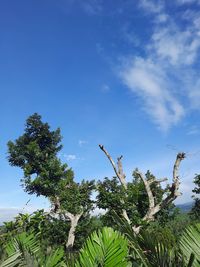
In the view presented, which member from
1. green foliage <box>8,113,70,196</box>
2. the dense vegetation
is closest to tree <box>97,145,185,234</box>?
the dense vegetation

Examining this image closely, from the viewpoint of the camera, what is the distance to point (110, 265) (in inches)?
112

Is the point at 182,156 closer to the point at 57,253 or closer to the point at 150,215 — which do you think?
the point at 150,215

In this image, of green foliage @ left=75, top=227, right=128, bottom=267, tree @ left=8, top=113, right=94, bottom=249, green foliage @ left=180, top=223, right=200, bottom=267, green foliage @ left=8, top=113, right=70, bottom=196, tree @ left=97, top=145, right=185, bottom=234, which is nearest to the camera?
green foliage @ left=75, top=227, right=128, bottom=267

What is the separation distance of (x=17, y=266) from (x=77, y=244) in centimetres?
3212

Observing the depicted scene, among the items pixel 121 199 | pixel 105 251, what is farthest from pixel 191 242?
pixel 121 199

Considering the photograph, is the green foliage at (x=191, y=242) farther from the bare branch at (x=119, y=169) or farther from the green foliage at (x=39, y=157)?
the green foliage at (x=39, y=157)

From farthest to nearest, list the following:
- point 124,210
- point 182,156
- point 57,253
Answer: point 124,210, point 182,156, point 57,253

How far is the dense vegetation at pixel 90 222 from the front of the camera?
9.74 feet

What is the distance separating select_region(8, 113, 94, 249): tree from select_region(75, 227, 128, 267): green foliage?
28.5 meters

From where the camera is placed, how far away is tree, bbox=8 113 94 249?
32719mm

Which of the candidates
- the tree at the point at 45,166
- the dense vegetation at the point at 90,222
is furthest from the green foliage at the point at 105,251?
the tree at the point at 45,166

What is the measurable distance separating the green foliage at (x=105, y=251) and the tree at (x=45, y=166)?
28516mm

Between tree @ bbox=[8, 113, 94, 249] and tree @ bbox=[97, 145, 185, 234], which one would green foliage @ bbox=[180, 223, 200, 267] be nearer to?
tree @ bbox=[97, 145, 185, 234]

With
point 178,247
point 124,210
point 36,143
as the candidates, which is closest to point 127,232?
point 178,247
